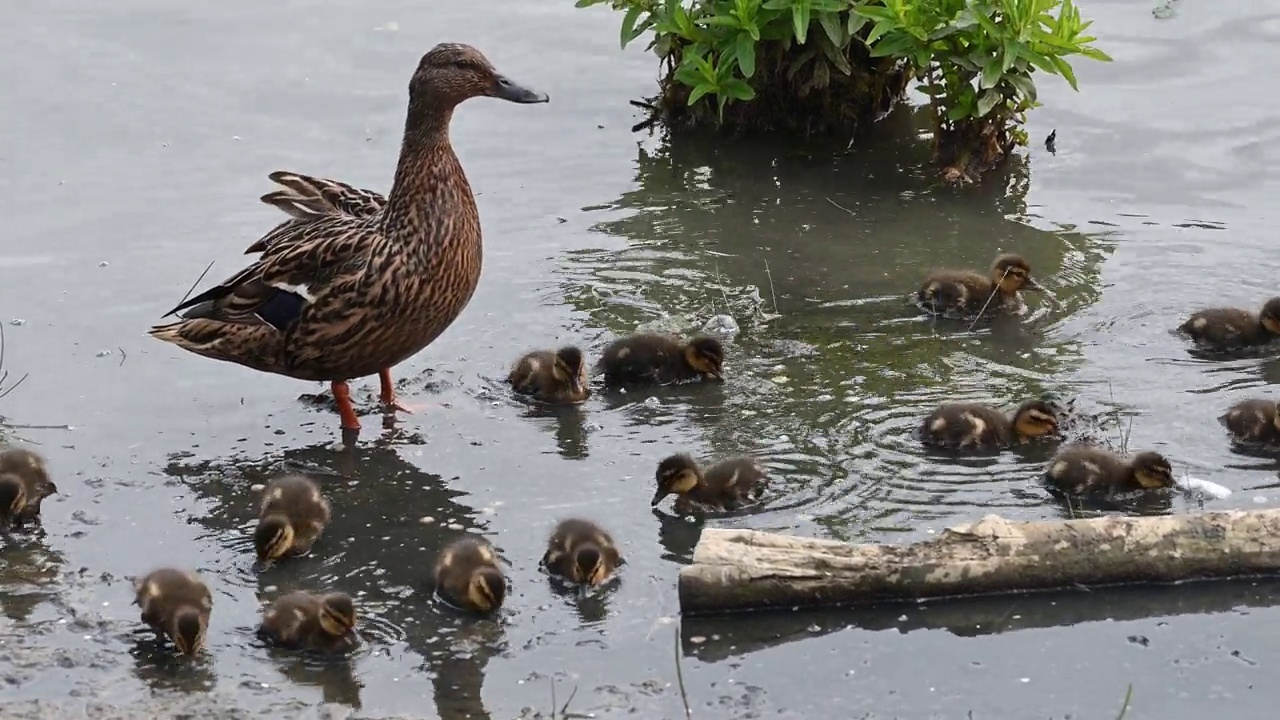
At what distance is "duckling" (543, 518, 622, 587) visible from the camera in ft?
16.3

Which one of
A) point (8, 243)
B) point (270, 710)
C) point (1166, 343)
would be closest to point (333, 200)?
point (8, 243)

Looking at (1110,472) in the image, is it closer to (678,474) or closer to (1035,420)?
(1035,420)

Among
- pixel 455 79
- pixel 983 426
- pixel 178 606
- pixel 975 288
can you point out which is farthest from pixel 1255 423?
pixel 178 606

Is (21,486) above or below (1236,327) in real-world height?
below

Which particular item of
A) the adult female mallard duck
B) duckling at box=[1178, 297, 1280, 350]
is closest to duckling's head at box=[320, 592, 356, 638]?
the adult female mallard duck

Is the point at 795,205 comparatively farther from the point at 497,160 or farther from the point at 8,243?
the point at 8,243

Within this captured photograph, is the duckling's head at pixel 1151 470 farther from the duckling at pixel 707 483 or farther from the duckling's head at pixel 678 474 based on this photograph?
the duckling's head at pixel 678 474

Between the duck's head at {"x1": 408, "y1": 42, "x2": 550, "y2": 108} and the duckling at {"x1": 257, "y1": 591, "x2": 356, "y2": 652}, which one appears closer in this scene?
the duckling at {"x1": 257, "y1": 591, "x2": 356, "y2": 652}

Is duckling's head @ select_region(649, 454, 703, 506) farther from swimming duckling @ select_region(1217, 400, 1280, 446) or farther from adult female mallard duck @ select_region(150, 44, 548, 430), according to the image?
swimming duckling @ select_region(1217, 400, 1280, 446)

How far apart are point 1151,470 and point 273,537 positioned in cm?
252

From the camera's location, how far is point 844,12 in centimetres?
833

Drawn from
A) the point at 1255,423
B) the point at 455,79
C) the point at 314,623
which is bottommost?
the point at 314,623

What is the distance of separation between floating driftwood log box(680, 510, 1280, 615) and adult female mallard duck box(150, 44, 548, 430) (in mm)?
A: 1734

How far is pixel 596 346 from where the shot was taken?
6969 millimetres
